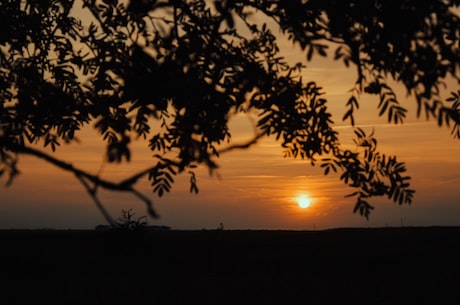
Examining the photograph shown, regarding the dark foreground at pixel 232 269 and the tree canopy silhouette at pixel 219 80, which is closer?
the tree canopy silhouette at pixel 219 80

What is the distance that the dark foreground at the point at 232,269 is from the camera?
19828mm

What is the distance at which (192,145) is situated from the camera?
19.0ft

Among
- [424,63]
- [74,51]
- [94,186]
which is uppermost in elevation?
[74,51]

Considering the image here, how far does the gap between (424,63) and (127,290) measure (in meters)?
15.7

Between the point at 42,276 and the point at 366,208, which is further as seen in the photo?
the point at 42,276

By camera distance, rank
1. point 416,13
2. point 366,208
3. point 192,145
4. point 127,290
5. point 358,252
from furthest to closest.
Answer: point 358,252
point 127,290
point 366,208
point 416,13
point 192,145

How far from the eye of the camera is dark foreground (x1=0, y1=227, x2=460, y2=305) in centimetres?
1983

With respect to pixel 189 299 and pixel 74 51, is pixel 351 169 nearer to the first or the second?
pixel 74 51

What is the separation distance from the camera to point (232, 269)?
25.9 metres

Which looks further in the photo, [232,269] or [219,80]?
[232,269]

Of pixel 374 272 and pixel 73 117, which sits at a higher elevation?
pixel 73 117

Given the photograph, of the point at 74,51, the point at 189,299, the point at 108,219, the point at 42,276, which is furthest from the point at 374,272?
the point at 108,219

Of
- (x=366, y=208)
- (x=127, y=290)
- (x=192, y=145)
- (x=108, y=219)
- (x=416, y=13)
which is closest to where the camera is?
(x=108, y=219)

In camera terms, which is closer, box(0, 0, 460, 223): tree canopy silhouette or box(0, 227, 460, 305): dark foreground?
box(0, 0, 460, 223): tree canopy silhouette
